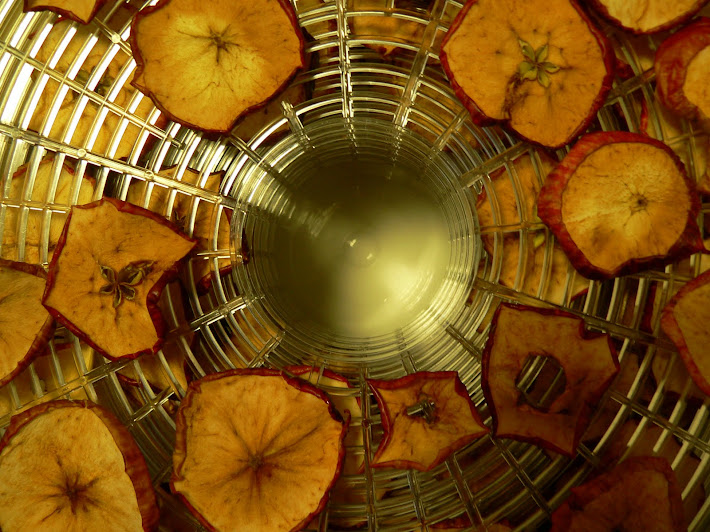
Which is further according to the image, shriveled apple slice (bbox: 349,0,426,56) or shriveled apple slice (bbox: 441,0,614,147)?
shriveled apple slice (bbox: 349,0,426,56)

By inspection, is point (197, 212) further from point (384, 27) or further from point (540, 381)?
point (540, 381)

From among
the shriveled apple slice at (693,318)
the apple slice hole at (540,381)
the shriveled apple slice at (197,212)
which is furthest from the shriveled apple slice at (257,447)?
the shriveled apple slice at (693,318)

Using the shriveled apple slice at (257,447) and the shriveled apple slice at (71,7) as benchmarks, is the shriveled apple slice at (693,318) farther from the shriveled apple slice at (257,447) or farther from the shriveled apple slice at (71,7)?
the shriveled apple slice at (71,7)

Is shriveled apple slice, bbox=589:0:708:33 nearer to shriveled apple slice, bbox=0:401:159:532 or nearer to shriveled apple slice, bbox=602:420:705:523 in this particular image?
shriveled apple slice, bbox=602:420:705:523

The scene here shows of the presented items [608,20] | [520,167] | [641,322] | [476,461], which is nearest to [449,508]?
[476,461]

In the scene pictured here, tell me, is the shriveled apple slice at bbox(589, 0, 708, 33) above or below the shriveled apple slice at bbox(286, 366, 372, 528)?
above

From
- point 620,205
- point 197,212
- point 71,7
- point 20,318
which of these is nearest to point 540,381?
point 620,205

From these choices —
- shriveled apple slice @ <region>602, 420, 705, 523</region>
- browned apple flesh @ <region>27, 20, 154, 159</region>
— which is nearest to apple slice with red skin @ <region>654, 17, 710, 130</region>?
shriveled apple slice @ <region>602, 420, 705, 523</region>
